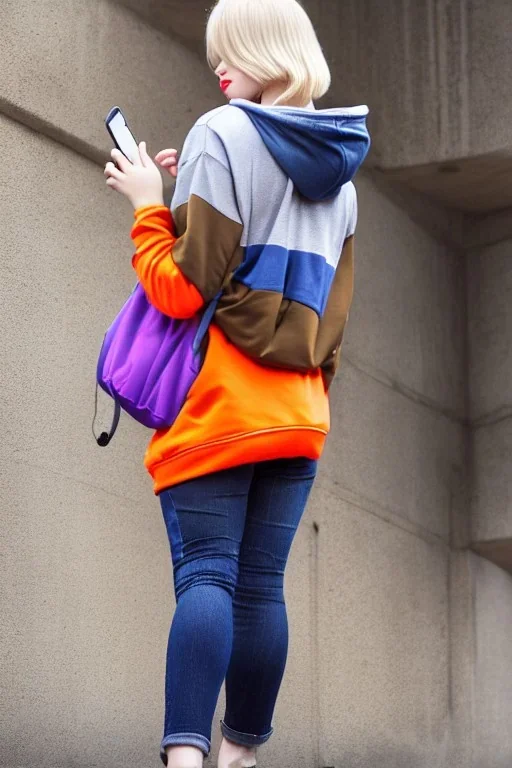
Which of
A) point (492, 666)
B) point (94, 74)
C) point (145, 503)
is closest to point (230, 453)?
point (145, 503)

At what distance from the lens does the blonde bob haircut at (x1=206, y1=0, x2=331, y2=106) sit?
9.51ft

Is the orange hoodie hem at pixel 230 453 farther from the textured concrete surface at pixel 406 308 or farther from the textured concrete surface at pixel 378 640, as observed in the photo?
the textured concrete surface at pixel 406 308

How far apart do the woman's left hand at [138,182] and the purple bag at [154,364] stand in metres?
0.21

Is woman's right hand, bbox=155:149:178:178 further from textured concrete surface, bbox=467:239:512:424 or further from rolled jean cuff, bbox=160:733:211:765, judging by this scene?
textured concrete surface, bbox=467:239:512:424

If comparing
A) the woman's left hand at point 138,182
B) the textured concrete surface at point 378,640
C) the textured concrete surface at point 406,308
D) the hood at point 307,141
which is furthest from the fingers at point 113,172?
the textured concrete surface at point 406,308

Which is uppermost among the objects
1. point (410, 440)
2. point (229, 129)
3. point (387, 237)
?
point (387, 237)

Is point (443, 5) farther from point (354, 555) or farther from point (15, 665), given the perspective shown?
point (15, 665)

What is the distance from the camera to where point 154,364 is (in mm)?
2848

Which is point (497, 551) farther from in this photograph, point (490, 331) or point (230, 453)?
point (230, 453)

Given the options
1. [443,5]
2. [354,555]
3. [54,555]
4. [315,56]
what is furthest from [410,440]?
[315,56]

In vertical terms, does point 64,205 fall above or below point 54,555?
above

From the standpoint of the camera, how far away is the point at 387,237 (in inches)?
220

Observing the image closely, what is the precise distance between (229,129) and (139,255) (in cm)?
30

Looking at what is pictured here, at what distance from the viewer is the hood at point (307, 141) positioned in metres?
2.86
